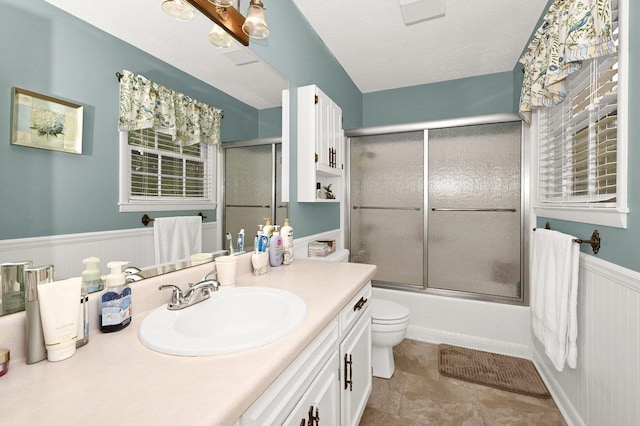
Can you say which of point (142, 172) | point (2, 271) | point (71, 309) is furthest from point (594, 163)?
point (2, 271)

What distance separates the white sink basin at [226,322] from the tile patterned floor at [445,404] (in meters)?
1.05

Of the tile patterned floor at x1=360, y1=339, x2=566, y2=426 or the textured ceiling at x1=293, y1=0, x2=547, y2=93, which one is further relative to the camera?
the textured ceiling at x1=293, y1=0, x2=547, y2=93

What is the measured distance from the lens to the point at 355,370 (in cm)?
136

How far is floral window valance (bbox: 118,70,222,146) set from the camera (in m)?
0.90

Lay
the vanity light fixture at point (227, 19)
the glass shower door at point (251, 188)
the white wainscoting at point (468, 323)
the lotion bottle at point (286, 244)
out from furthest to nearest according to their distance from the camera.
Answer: the white wainscoting at point (468, 323), the lotion bottle at point (286, 244), the glass shower door at point (251, 188), the vanity light fixture at point (227, 19)

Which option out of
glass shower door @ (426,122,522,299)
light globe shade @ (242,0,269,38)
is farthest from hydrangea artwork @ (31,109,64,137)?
glass shower door @ (426,122,522,299)

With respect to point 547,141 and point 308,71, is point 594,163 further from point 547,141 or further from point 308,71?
point 308,71

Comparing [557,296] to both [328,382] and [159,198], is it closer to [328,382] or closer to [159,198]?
[328,382]

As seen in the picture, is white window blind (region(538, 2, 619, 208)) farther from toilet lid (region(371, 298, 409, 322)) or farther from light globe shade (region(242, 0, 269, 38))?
light globe shade (region(242, 0, 269, 38))

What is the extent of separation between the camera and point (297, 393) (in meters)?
0.80

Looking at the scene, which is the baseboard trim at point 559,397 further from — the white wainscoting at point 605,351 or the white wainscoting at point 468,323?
the white wainscoting at point 468,323

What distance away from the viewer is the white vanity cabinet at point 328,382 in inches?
27.2

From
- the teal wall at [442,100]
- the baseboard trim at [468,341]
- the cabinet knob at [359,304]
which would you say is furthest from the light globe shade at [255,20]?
the baseboard trim at [468,341]

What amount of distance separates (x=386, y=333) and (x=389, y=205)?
1272mm
